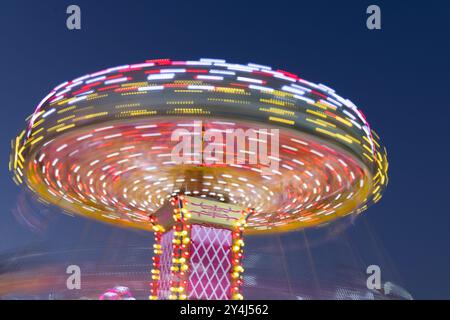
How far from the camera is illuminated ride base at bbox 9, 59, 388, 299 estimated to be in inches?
521

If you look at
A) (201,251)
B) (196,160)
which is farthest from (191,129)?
(201,251)

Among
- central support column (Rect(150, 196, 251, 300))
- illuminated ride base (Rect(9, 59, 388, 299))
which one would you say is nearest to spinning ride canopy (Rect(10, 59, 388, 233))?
illuminated ride base (Rect(9, 59, 388, 299))

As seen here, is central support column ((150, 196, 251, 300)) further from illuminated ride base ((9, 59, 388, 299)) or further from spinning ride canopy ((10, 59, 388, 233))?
spinning ride canopy ((10, 59, 388, 233))

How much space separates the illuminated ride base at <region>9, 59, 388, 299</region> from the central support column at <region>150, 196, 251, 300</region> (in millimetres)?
37

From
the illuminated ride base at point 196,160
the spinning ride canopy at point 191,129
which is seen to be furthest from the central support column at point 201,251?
the spinning ride canopy at point 191,129

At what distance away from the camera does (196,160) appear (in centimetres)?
1579

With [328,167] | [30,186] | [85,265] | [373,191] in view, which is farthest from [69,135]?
[85,265]

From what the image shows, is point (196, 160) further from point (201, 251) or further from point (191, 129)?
point (201, 251)

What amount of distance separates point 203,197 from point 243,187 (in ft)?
4.86

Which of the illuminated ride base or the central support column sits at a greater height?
the illuminated ride base

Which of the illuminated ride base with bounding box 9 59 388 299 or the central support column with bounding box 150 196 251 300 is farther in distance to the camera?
the central support column with bounding box 150 196 251 300

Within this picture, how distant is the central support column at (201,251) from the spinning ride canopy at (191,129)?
0.74 metres

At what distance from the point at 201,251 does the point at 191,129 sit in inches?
226

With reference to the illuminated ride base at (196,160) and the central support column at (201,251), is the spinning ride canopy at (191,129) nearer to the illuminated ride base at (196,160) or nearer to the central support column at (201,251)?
the illuminated ride base at (196,160)
